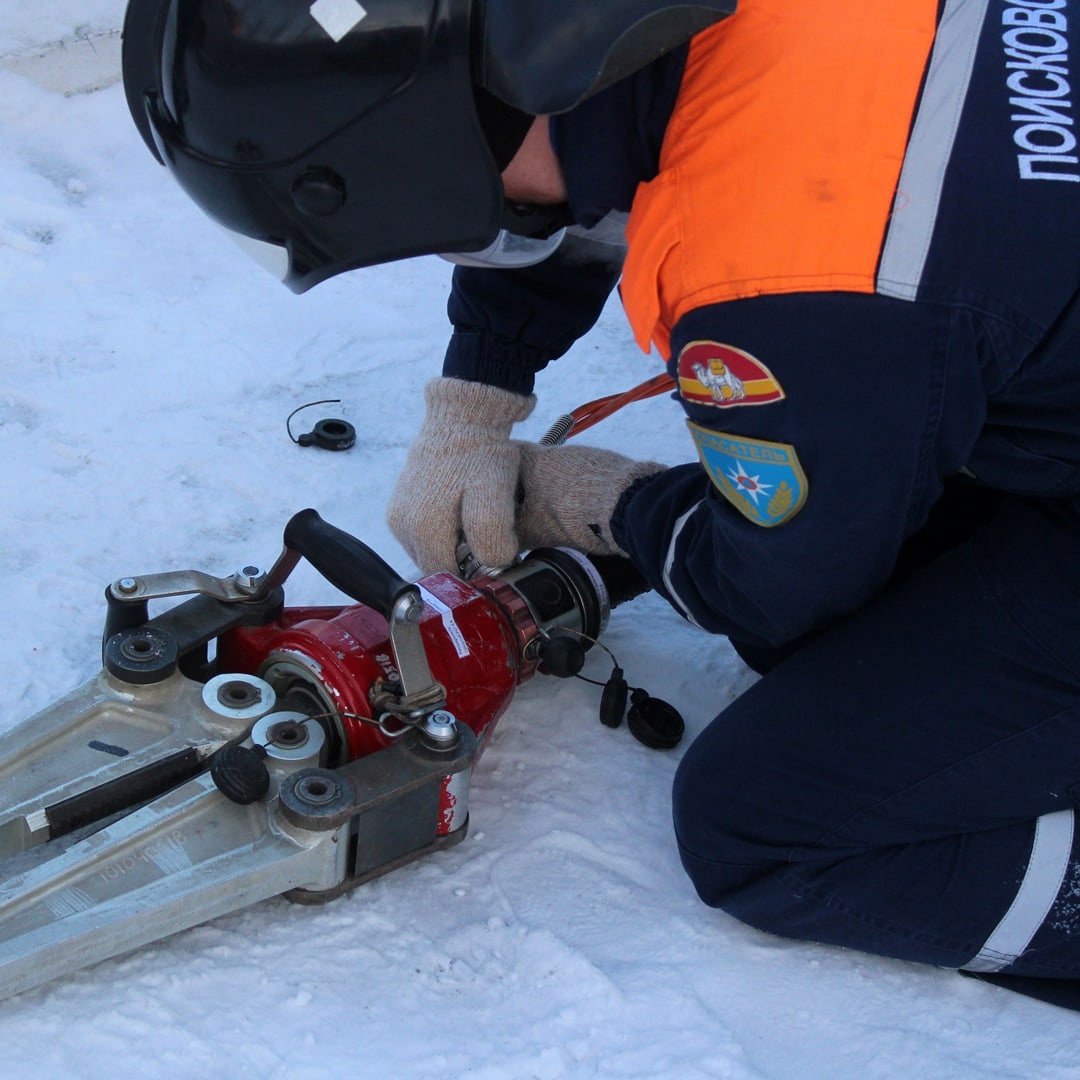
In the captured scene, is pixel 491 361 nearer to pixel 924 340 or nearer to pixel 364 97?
pixel 364 97

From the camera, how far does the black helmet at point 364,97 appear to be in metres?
1.41

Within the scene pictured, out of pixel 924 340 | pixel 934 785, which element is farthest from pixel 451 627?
pixel 924 340

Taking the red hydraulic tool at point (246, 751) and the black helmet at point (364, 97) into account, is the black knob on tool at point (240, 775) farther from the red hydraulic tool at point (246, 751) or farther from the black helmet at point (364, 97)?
the black helmet at point (364, 97)

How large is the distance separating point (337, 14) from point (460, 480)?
0.96 meters

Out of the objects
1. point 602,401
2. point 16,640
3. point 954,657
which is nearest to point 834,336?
point 954,657

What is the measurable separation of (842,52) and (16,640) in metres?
1.60

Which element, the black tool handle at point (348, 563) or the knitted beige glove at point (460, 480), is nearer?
the black tool handle at point (348, 563)

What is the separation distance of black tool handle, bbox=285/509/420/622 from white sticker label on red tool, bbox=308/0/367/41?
26.8 inches

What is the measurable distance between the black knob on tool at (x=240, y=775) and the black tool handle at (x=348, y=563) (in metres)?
0.26

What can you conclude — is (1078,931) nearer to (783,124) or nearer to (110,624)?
(783,124)

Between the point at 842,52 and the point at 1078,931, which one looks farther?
the point at 1078,931

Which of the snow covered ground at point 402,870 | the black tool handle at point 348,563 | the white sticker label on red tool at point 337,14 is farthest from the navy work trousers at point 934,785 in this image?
the white sticker label on red tool at point 337,14

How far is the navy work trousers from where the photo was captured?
176cm

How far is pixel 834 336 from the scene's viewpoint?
145 cm
